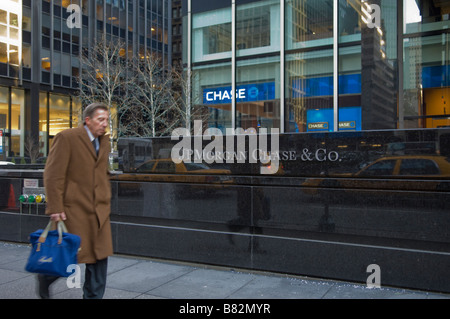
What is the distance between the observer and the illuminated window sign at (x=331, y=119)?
16.3 metres

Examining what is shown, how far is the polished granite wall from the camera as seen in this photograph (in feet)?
15.1

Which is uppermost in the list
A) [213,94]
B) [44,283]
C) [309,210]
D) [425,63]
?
[425,63]

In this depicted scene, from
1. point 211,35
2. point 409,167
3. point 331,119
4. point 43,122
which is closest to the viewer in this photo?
point 409,167

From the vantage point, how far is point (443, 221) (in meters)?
4.52

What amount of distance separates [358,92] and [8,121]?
34129 millimetres

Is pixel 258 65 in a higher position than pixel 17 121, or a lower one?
higher

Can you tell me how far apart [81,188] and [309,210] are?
2.82 meters

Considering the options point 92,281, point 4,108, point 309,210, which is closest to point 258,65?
point 309,210

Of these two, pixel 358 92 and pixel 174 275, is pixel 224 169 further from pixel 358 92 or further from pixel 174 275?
pixel 358 92

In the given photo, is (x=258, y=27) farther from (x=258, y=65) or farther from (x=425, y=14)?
(x=425, y=14)

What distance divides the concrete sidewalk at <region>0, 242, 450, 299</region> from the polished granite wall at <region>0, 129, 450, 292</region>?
15 cm

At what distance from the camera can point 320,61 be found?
56.3 feet

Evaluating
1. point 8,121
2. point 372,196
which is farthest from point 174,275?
point 8,121

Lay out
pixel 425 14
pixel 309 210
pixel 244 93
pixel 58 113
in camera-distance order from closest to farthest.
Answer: pixel 309 210 → pixel 425 14 → pixel 244 93 → pixel 58 113
